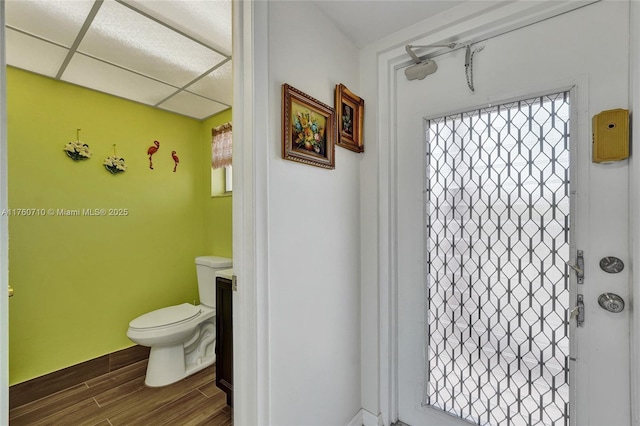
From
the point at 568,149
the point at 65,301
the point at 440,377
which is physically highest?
the point at 568,149

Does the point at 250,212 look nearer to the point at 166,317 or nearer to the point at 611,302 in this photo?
the point at 611,302

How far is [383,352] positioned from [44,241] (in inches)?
95.3

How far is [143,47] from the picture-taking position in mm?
1691

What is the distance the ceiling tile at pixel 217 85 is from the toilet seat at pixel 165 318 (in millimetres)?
1649

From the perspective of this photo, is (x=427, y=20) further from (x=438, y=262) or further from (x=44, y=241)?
(x=44, y=241)

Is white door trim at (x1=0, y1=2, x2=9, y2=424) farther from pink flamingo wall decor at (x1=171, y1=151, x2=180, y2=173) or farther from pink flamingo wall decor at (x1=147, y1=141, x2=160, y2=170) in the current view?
pink flamingo wall decor at (x1=171, y1=151, x2=180, y2=173)

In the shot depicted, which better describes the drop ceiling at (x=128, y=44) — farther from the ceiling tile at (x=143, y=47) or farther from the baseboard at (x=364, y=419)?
the baseboard at (x=364, y=419)

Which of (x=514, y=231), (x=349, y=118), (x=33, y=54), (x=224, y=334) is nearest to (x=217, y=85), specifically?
(x=33, y=54)

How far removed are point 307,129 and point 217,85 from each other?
131 cm

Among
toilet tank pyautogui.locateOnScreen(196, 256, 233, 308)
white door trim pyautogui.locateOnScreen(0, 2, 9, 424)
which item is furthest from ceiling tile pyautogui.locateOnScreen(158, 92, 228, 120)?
white door trim pyautogui.locateOnScreen(0, 2, 9, 424)

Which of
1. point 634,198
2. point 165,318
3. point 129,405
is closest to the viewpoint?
point 634,198

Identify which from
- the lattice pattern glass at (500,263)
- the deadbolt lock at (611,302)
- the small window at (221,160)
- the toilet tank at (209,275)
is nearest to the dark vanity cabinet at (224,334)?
the toilet tank at (209,275)

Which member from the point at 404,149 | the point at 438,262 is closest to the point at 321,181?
the point at 404,149

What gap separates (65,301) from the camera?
2.11 meters
